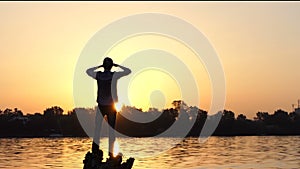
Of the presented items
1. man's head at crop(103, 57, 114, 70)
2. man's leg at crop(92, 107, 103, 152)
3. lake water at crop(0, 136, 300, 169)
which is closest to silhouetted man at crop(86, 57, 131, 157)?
man's head at crop(103, 57, 114, 70)

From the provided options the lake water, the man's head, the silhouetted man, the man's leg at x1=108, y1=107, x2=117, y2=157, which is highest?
the man's head

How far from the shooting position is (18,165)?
4712 cm

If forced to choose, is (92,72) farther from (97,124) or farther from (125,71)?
(97,124)

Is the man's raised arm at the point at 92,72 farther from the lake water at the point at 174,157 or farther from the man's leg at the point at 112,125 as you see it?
the lake water at the point at 174,157

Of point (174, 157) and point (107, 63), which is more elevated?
point (107, 63)

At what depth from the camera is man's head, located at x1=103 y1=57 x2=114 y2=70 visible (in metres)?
18.3

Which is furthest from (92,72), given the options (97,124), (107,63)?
(97,124)

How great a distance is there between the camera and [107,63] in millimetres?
18297

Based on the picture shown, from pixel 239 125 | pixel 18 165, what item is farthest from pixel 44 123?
pixel 18 165

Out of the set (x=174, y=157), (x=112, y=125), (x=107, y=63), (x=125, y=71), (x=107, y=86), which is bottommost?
(x=174, y=157)

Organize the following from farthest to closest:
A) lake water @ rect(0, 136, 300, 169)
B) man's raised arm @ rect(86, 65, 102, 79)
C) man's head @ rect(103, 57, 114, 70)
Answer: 1. lake water @ rect(0, 136, 300, 169)
2. man's raised arm @ rect(86, 65, 102, 79)
3. man's head @ rect(103, 57, 114, 70)

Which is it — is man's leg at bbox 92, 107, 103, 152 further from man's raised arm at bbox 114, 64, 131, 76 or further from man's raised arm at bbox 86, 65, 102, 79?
man's raised arm at bbox 114, 64, 131, 76

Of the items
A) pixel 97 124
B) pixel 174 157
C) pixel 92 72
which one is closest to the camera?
pixel 92 72

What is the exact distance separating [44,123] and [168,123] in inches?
1597
